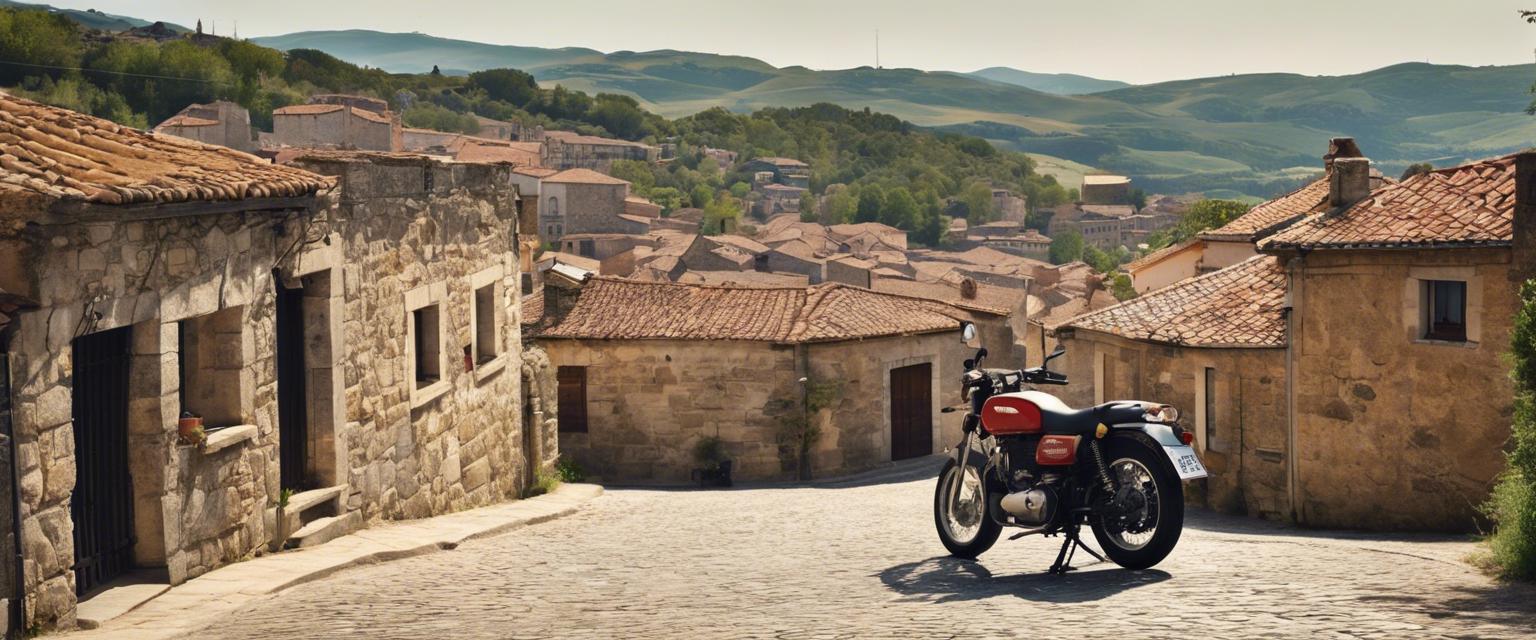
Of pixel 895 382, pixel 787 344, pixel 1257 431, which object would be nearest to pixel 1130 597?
pixel 1257 431

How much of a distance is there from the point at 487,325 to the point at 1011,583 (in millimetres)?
8920

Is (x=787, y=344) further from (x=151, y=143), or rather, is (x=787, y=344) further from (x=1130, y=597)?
(x=1130, y=597)

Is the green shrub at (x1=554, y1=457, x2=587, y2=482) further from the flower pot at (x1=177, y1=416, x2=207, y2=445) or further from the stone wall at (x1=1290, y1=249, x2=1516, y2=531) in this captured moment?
the flower pot at (x1=177, y1=416, x2=207, y2=445)

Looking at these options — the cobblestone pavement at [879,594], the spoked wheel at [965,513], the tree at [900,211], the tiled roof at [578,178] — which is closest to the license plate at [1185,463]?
the cobblestone pavement at [879,594]

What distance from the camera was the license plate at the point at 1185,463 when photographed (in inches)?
341

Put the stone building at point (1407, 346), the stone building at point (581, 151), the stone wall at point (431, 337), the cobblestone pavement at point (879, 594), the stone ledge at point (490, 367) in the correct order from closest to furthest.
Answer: the cobblestone pavement at point (879, 594) < the stone wall at point (431, 337) < the stone building at point (1407, 346) < the stone ledge at point (490, 367) < the stone building at point (581, 151)

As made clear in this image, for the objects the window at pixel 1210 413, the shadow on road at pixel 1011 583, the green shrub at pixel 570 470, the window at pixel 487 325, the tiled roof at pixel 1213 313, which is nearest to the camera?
the shadow on road at pixel 1011 583

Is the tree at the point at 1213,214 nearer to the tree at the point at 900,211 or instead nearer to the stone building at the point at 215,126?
the stone building at the point at 215,126

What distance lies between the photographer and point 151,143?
10398 millimetres

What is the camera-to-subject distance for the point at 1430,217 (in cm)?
1639

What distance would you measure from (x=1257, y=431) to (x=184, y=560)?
12588 mm

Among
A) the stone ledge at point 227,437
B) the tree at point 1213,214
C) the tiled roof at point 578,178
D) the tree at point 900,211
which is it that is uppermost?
the tiled roof at point 578,178

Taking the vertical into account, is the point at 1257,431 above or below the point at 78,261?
below

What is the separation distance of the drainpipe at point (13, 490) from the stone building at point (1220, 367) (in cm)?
1373
